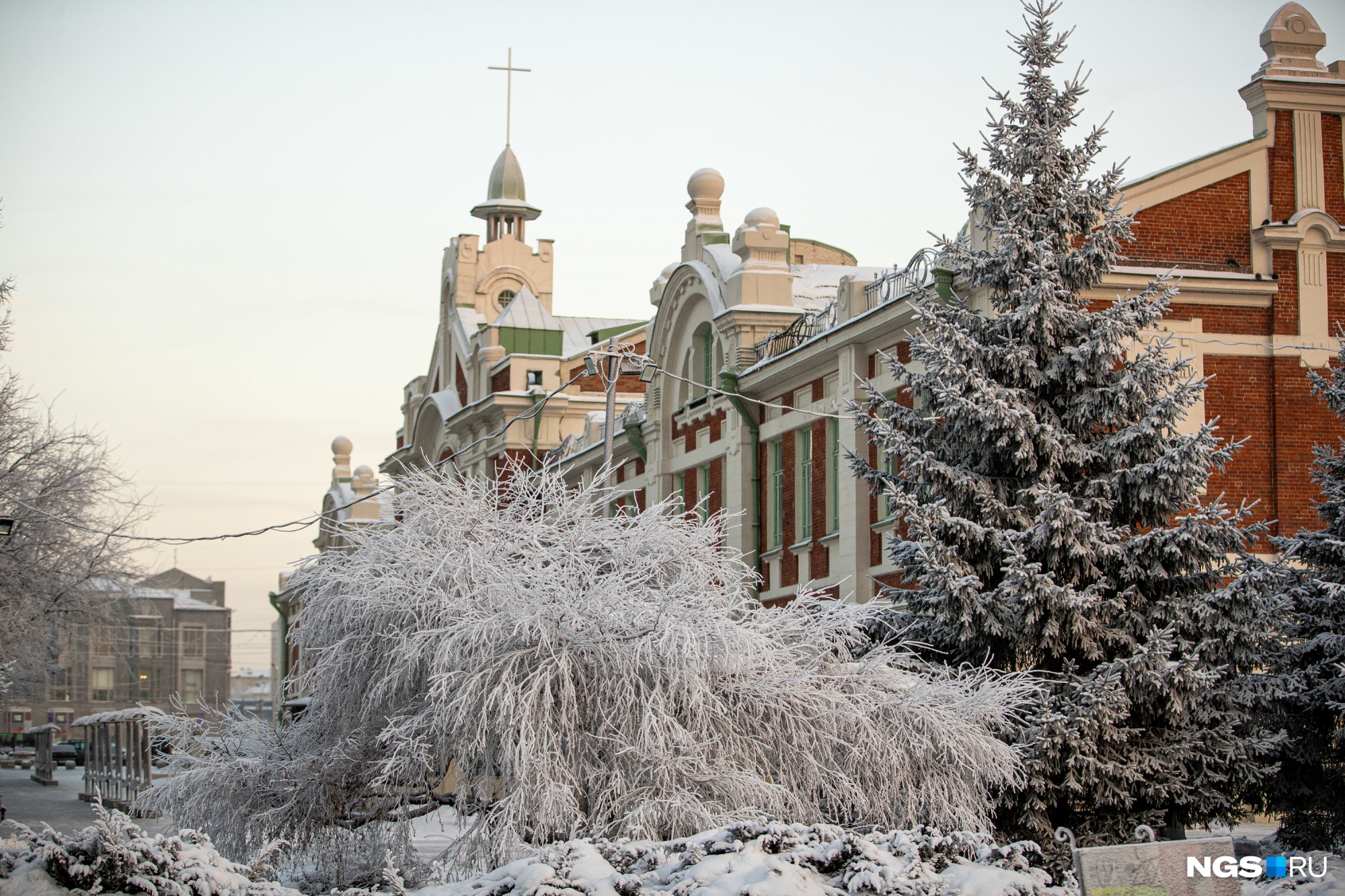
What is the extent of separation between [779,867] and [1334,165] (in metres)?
14.0

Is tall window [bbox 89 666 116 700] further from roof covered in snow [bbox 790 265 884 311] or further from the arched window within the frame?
the arched window

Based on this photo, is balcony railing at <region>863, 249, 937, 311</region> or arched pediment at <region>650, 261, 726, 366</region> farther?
arched pediment at <region>650, 261, 726, 366</region>

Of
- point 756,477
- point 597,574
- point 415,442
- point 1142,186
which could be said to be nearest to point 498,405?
point 415,442

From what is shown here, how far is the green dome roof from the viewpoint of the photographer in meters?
44.7

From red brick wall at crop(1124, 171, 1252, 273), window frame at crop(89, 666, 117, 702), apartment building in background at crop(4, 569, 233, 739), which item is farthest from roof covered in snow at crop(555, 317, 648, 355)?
window frame at crop(89, 666, 117, 702)

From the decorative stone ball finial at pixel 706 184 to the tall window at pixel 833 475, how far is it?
7.60 metres

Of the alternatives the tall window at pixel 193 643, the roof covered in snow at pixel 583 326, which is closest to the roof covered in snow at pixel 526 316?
the roof covered in snow at pixel 583 326

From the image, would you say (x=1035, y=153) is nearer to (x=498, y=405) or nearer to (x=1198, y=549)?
(x=1198, y=549)

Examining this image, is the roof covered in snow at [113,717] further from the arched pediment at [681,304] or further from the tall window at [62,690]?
the tall window at [62,690]

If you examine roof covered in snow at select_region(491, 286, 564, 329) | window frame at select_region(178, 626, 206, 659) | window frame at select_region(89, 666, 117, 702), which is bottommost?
window frame at select_region(89, 666, 117, 702)

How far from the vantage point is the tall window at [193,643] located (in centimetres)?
10119

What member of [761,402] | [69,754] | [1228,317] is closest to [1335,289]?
[1228,317]

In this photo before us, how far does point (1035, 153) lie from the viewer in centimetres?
1471

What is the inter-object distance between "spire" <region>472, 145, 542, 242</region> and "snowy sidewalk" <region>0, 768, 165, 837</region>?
19.3 metres
